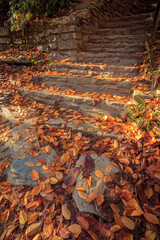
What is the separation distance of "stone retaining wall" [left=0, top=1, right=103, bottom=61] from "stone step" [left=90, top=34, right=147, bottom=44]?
304 mm

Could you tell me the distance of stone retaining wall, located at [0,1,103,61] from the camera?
144 inches

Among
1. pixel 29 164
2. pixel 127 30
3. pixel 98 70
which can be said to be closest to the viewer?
pixel 29 164

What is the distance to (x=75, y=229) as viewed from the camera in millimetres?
1190

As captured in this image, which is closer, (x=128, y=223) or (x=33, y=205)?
(x=128, y=223)

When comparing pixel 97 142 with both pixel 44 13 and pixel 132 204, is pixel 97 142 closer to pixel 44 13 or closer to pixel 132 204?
pixel 132 204

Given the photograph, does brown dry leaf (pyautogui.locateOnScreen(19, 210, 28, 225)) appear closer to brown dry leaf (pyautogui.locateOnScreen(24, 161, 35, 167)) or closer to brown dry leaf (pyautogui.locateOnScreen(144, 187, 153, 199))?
brown dry leaf (pyautogui.locateOnScreen(24, 161, 35, 167))

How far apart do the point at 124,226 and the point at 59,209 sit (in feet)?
2.09

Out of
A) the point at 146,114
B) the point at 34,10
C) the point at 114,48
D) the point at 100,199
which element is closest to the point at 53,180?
the point at 100,199

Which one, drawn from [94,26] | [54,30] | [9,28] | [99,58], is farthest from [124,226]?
[9,28]

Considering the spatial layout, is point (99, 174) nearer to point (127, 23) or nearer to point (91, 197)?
point (91, 197)

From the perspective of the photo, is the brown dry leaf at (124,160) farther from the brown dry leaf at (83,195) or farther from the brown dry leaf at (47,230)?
the brown dry leaf at (47,230)

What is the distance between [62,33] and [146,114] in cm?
342

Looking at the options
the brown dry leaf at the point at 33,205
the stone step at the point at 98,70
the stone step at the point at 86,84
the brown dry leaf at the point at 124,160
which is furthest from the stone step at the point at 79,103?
the brown dry leaf at the point at 33,205

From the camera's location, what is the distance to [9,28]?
484 centimetres
